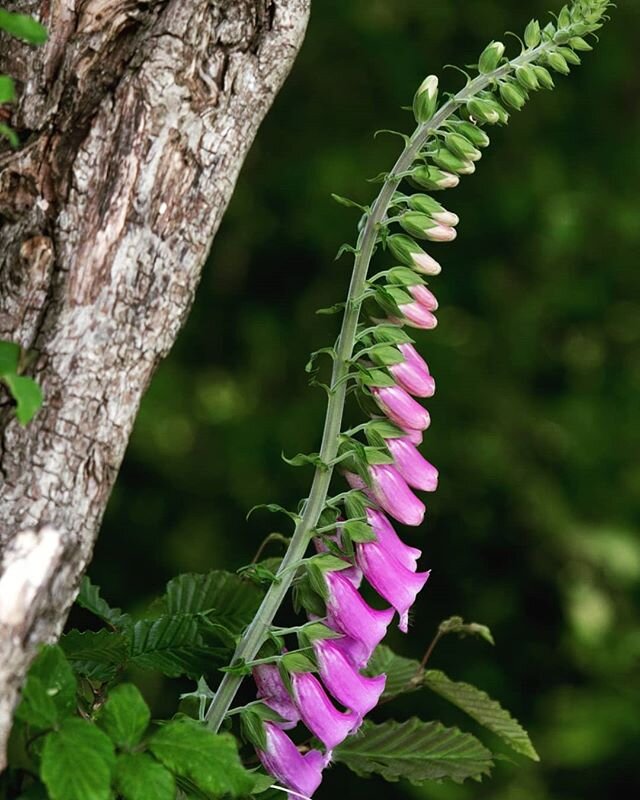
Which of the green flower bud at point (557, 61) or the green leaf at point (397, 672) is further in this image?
the green leaf at point (397, 672)

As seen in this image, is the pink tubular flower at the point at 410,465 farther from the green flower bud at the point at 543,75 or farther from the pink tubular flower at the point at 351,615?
the green flower bud at the point at 543,75

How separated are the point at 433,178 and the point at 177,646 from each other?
0.45 m

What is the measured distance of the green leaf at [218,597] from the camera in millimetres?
1274

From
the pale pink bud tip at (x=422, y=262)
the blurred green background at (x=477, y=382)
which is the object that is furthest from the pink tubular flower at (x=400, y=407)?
the blurred green background at (x=477, y=382)

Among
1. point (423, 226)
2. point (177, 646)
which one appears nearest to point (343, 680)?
point (177, 646)

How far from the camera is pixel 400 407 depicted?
3.68 ft

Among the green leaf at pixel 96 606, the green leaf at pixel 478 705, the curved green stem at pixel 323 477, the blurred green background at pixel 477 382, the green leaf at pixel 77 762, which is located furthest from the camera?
the blurred green background at pixel 477 382

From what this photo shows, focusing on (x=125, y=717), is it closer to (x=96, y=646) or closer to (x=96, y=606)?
(x=96, y=646)

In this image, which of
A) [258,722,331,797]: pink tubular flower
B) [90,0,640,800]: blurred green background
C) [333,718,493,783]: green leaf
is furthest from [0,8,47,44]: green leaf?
[90,0,640,800]: blurred green background

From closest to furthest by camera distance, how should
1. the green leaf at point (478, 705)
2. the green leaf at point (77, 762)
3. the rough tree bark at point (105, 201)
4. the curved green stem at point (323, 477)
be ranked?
the green leaf at point (77, 762)
the rough tree bark at point (105, 201)
the curved green stem at point (323, 477)
the green leaf at point (478, 705)

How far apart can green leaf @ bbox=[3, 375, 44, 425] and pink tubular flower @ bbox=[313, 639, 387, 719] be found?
0.36 meters

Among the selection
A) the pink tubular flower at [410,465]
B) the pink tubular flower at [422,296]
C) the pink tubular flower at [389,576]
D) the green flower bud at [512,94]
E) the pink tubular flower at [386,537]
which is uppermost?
the green flower bud at [512,94]

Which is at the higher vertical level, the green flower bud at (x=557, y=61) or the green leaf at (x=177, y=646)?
the green flower bud at (x=557, y=61)

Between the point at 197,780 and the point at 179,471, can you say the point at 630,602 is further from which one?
the point at 197,780
